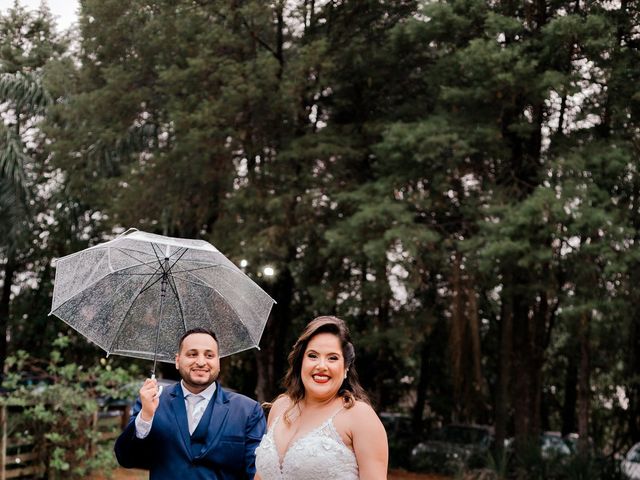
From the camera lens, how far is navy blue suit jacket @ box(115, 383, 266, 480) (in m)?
3.98

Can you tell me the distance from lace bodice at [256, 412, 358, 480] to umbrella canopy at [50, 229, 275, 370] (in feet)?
5.55

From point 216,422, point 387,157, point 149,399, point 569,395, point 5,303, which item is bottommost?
point 569,395

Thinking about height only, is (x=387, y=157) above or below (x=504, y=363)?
above

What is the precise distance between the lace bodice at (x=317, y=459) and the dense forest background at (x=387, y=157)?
11517mm

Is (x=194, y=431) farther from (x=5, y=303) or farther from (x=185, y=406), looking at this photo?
(x=5, y=303)

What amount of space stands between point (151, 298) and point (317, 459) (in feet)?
6.95

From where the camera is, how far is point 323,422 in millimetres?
3150

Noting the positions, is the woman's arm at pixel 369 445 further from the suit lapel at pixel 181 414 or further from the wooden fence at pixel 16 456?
the wooden fence at pixel 16 456

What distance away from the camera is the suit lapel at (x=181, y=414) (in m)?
4.01

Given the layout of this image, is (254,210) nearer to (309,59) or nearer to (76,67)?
(309,59)

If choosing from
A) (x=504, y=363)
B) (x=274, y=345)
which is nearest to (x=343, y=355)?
(x=504, y=363)

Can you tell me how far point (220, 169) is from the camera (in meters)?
19.1

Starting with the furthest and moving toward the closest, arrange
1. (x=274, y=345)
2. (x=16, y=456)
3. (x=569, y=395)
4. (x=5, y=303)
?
(x=569, y=395)
(x=5, y=303)
(x=274, y=345)
(x=16, y=456)

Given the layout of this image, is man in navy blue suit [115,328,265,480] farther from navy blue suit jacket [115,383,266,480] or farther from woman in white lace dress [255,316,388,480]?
woman in white lace dress [255,316,388,480]
